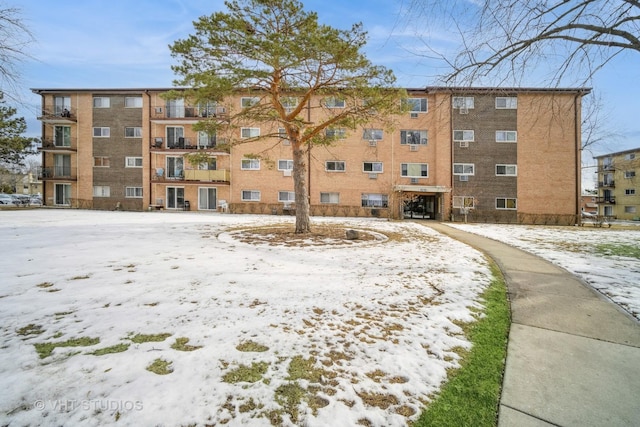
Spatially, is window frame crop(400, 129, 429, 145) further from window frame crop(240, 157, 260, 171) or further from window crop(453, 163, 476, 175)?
window frame crop(240, 157, 260, 171)

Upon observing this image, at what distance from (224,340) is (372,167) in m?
24.4

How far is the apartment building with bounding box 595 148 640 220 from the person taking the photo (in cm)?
4316

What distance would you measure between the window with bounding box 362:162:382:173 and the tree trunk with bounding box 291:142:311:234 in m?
15.1

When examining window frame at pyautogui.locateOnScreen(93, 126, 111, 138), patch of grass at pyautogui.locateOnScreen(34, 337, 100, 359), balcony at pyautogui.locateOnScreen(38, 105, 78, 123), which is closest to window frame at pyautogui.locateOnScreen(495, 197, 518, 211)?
patch of grass at pyautogui.locateOnScreen(34, 337, 100, 359)

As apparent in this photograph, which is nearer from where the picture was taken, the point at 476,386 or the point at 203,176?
the point at 476,386

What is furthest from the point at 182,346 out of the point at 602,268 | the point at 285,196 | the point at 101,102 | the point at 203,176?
the point at 101,102

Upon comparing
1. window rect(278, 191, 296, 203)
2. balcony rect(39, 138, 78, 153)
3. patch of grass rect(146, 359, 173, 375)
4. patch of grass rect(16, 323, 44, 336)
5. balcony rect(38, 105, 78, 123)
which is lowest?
patch of grass rect(146, 359, 173, 375)

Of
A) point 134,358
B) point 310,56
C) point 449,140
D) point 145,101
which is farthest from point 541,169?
point 145,101

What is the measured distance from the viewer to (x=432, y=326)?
11.8 feet

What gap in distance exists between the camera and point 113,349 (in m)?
2.87

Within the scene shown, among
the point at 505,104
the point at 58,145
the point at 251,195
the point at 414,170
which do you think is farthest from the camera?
the point at 58,145

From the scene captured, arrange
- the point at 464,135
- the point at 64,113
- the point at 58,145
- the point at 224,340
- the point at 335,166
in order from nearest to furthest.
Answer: the point at 224,340 < the point at 464,135 < the point at 335,166 < the point at 64,113 < the point at 58,145

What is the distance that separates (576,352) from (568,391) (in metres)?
0.93

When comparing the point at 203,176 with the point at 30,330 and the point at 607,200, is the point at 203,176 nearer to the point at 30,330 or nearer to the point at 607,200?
the point at 30,330
